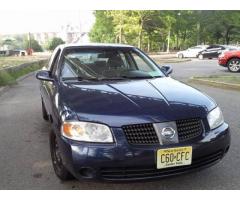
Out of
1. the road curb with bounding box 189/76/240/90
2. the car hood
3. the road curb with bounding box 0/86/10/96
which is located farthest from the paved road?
the car hood

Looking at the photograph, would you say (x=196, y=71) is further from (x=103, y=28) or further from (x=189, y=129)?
(x=103, y=28)

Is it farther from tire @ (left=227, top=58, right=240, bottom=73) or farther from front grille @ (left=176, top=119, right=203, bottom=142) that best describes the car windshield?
tire @ (left=227, top=58, right=240, bottom=73)

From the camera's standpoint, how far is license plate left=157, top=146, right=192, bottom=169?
325 cm

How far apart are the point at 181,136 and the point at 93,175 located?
34.9 inches

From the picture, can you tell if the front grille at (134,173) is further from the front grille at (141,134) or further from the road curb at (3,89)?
the road curb at (3,89)

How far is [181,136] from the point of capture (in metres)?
3.38

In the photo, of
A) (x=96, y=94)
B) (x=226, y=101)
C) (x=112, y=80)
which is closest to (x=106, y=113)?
(x=96, y=94)

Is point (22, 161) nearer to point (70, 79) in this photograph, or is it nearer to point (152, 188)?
point (70, 79)

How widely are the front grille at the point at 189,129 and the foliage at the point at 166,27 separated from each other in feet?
131

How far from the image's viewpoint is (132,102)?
3576 mm

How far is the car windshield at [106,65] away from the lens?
4.68 metres

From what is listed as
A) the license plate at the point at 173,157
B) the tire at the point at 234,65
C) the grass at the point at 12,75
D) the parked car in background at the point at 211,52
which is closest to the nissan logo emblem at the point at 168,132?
the license plate at the point at 173,157

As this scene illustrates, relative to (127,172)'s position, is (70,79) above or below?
above

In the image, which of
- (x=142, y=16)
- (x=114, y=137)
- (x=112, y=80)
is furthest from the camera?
(x=142, y=16)
